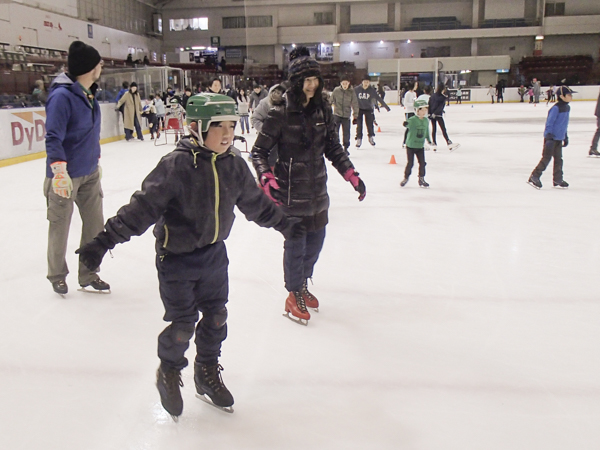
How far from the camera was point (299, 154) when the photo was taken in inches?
101

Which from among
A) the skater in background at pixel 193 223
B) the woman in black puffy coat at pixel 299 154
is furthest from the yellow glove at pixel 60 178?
the skater in background at pixel 193 223

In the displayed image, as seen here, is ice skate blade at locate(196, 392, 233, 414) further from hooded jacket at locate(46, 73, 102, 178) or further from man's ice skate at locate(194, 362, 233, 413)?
hooded jacket at locate(46, 73, 102, 178)

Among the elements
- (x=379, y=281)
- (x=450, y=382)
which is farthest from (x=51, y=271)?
(x=450, y=382)

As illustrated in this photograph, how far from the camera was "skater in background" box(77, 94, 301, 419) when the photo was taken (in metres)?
1.70

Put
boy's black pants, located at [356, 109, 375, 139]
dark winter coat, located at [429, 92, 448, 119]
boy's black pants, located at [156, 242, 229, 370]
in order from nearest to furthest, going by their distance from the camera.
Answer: boy's black pants, located at [156, 242, 229, 370] < dark winter coat, located at [429, 92, 448, 119] < boy's black pants, located at [356, 109, 375, 139]

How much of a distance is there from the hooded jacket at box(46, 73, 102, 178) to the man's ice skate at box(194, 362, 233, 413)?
55.4 inches

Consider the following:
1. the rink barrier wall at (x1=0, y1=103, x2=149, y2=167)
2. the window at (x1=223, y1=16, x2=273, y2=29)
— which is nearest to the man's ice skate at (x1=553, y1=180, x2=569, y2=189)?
the rink barrier wall at (x1=0, y1=103, x2=149, y2=167)

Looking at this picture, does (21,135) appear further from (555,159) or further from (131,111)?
(555,159)

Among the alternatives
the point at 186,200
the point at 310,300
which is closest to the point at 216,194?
the point at 186,200

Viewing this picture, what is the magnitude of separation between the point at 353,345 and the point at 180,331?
94 centimetres

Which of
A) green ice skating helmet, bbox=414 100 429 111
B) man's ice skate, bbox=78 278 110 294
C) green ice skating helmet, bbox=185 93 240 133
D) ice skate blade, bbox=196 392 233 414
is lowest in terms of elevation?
ice skate blade, bbox=196 392 233 414

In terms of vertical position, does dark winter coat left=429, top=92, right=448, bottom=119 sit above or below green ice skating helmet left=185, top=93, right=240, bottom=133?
above

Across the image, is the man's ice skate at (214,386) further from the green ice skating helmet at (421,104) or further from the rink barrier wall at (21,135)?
the rink barrier wall at (21,135)

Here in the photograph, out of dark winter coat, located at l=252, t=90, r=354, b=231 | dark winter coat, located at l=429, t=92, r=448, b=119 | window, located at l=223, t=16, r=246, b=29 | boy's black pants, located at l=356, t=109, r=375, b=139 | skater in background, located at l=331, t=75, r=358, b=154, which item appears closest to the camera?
dark winter coat, located at l=252, t=90, r=354, b=231
